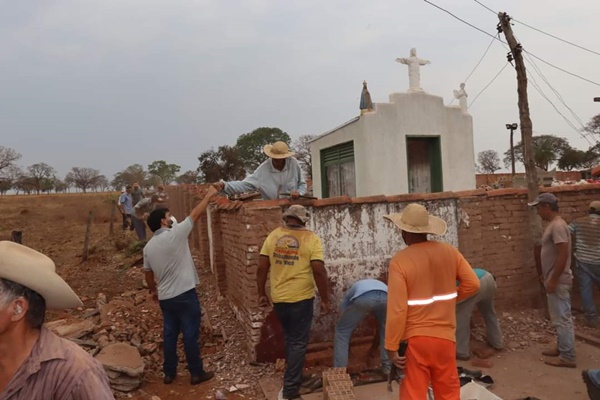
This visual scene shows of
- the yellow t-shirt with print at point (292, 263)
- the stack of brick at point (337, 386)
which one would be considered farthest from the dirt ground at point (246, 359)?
the yellow t-shirt with print at point (292, 263)

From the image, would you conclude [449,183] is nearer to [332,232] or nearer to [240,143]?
[332,232]

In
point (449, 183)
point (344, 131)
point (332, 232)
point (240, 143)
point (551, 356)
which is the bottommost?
point (551, 356)

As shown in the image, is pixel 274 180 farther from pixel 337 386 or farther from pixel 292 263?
pixel 337 386

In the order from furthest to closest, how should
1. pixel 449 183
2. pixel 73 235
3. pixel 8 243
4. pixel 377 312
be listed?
1. pixel 73 235
2. pixel 449 183
3. pixel 377 312
4. pixel 8 243

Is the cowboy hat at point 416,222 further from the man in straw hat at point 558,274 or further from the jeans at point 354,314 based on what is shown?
the man in straw hat at point 558,274

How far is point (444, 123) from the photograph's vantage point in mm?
8773

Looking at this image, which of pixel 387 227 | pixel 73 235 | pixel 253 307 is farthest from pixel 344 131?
pixel 73 235

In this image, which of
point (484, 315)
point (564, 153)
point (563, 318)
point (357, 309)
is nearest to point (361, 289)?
point (357, 309)

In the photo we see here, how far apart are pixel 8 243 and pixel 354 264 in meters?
4.14

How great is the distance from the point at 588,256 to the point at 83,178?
6884cm

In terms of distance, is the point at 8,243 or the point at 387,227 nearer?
the point at 8,243

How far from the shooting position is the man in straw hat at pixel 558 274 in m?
4.55

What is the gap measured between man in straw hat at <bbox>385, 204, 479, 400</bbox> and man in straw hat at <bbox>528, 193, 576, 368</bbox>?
2.25m

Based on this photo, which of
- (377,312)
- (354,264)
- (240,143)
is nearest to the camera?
(377,312)
